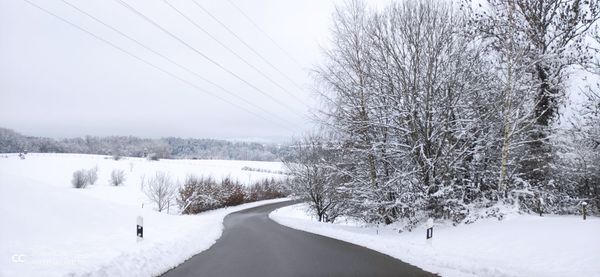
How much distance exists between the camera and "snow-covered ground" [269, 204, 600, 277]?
28.6 feet

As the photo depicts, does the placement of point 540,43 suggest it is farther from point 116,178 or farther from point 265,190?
point 116,178

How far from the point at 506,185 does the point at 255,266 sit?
11.5 m

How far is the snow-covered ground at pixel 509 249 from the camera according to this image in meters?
8.70

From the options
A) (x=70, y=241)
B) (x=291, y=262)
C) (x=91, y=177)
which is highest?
(x=70, y=241)

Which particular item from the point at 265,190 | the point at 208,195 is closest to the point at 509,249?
the point at 208,195

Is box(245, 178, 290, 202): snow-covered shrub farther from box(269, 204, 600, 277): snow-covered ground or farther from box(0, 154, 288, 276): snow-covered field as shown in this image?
box(269, 204, 600, 277): snow-covered ground

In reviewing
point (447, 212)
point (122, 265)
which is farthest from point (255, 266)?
point (447, 212)

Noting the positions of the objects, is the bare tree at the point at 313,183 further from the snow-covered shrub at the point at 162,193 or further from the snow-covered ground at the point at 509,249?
the snow-covered shrub at the point at 162,193

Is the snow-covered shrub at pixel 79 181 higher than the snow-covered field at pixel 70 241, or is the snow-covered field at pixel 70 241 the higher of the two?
the snow-covered field at pixel 70 241

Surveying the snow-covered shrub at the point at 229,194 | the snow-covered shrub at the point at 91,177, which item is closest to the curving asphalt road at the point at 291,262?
the snow-covered shrub at the point at 229,194

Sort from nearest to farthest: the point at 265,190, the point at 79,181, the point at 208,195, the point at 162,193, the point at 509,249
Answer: the point at 509,249 < the point at 162,193 < the point at 208,195 < the point at 79,181 < the point at 265,190

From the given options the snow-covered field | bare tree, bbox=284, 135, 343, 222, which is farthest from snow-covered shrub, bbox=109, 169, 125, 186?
the snow-covered field

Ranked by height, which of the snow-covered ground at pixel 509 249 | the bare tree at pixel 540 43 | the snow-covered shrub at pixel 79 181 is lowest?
the snow-covered shrub at pixel 79 181

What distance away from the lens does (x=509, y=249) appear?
426 inches
